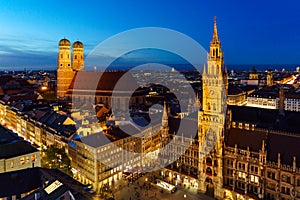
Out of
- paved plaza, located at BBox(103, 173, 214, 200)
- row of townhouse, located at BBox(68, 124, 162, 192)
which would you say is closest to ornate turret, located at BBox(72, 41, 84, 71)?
row of townhouse, located at BBox(68, 124, 162, 192)

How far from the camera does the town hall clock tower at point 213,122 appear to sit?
200 feet

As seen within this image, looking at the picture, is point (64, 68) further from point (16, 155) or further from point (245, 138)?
point (245, 138)

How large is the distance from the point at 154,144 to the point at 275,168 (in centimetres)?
3869

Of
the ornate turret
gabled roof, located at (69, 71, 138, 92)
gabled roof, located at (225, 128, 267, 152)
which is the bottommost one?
gabled roof, located at (225, 128, 267, 152)

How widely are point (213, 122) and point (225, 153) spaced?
23.9ft

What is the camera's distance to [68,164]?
6775cm

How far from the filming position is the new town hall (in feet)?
176

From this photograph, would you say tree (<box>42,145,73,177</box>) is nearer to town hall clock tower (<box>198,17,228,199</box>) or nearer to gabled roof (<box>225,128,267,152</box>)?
town hall clock tower (<box>198,17,228,199</box>)

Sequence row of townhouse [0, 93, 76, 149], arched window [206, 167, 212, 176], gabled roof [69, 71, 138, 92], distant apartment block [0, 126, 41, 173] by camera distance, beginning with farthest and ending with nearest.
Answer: gabled roof [69, 71, 138, 92], row of townhouse [0, 93, 76, 149], arched window [206, 167, 212, 176], distant apartment block [0, 126, 41, 173]

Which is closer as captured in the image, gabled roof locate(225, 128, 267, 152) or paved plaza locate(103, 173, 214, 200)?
gabled roof locate(225, 128, 267, 152)

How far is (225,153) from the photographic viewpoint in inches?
2387

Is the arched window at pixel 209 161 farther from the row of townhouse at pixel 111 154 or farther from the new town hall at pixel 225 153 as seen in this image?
the row of townhouse at pixel 111 154

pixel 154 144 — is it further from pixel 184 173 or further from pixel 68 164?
pixel 68 164

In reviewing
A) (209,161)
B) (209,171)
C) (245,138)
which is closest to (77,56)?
(209,161)
